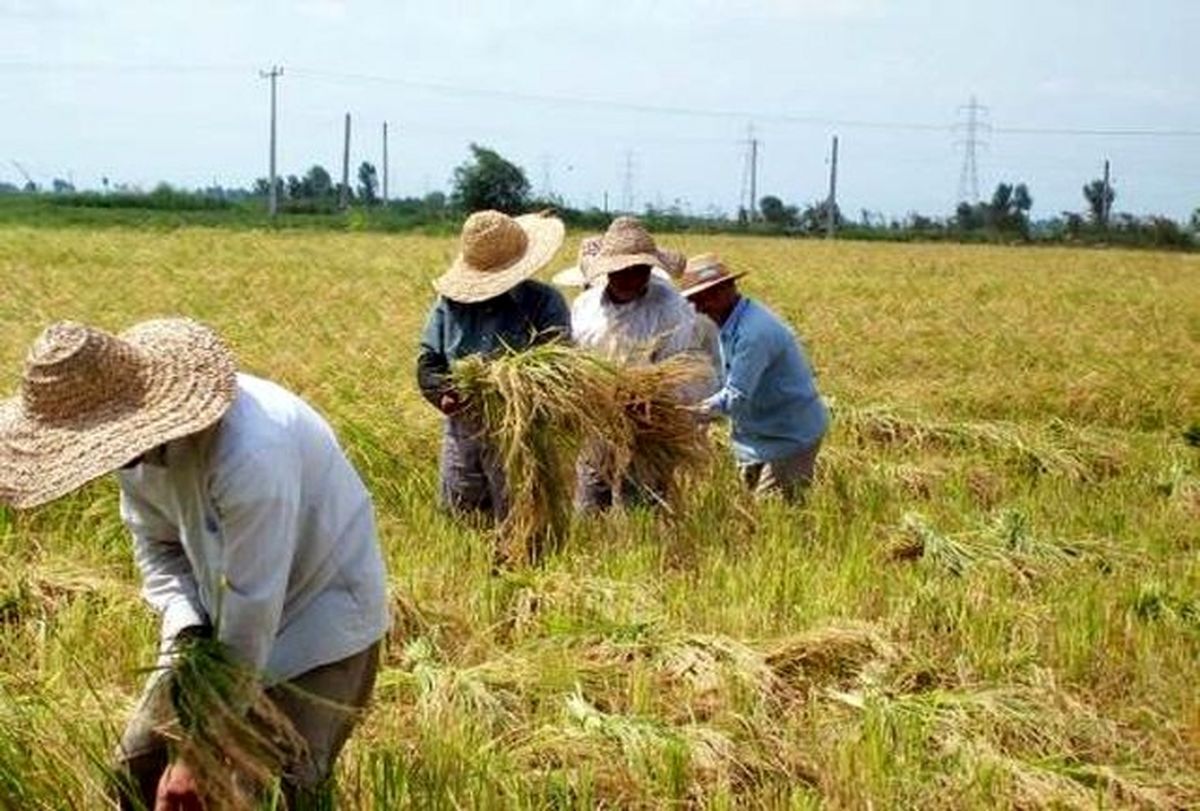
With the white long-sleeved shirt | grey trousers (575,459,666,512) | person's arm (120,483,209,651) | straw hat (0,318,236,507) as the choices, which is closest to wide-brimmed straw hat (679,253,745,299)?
grey trousers (575,459,666,512)

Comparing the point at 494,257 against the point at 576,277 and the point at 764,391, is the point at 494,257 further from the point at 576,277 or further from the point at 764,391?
the point at 764,391

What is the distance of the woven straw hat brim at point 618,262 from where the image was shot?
5.59 m

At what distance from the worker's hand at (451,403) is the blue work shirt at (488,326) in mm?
30

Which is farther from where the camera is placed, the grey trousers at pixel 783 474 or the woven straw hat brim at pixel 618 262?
the grey trousers at pixel 783 474

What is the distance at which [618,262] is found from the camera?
18.4 ft

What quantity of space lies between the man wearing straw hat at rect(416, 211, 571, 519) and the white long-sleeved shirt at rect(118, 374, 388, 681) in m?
2.39

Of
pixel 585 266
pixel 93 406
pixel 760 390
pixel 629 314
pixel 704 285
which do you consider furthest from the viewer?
pixel 760 390

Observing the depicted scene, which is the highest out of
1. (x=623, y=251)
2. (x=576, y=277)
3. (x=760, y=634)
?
(x=623, y=251)

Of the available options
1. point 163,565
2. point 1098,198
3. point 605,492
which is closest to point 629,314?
point 605,492

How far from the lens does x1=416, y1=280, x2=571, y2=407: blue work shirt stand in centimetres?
541

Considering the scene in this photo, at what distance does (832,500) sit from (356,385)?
312 cm

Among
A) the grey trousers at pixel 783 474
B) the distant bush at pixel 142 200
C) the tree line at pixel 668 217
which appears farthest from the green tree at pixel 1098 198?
the grey trousers at pixel 783 474

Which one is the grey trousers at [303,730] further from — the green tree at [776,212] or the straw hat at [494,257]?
the green tree at [776,212]

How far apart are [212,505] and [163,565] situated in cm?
41
